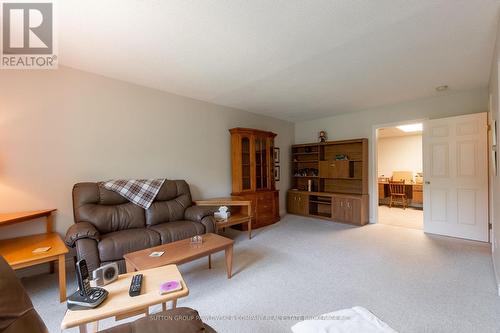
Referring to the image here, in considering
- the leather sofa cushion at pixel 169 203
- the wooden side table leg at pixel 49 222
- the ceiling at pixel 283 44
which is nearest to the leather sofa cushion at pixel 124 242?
the leather sofa cushion at pixel 169 203

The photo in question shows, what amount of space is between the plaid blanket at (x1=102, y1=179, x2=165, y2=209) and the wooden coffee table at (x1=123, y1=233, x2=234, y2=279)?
980 millimetres

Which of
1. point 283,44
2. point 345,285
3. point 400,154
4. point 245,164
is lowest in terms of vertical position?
point 345,285

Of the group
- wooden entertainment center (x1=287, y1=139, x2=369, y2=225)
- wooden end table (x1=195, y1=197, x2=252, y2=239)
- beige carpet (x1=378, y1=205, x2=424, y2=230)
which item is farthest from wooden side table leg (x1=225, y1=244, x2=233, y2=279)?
beige carpet (x1=378, y1=205, x2=424, y2=230)

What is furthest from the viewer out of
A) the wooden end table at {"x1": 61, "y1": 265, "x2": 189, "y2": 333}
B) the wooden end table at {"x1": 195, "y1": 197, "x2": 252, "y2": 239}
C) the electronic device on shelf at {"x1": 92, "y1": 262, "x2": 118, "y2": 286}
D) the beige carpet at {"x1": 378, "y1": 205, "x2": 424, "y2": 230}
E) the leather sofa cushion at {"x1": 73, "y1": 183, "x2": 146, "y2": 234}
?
→ the beige carpet at {"x1": 378, "y1": 205, "x2": 424, "y2": 230}

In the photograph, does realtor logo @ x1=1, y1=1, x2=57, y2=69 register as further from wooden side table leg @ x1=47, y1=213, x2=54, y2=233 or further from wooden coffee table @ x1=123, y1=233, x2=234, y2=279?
wooden coffee table @ x1=123, y1=233, x2=234, y2=279

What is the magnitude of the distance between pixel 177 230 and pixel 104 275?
1331mm

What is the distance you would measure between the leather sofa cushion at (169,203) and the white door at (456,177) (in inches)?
163

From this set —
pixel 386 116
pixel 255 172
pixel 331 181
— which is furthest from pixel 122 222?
pixel 386 116

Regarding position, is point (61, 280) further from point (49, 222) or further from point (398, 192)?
point (398, 192)

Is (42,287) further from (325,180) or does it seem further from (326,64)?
(325,180)

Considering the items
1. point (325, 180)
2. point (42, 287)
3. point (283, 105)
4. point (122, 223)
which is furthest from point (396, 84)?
point (42, 287)

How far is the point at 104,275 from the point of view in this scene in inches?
60.2

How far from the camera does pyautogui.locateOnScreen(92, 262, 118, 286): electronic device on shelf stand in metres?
1.50

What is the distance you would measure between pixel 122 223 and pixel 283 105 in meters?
3.43
